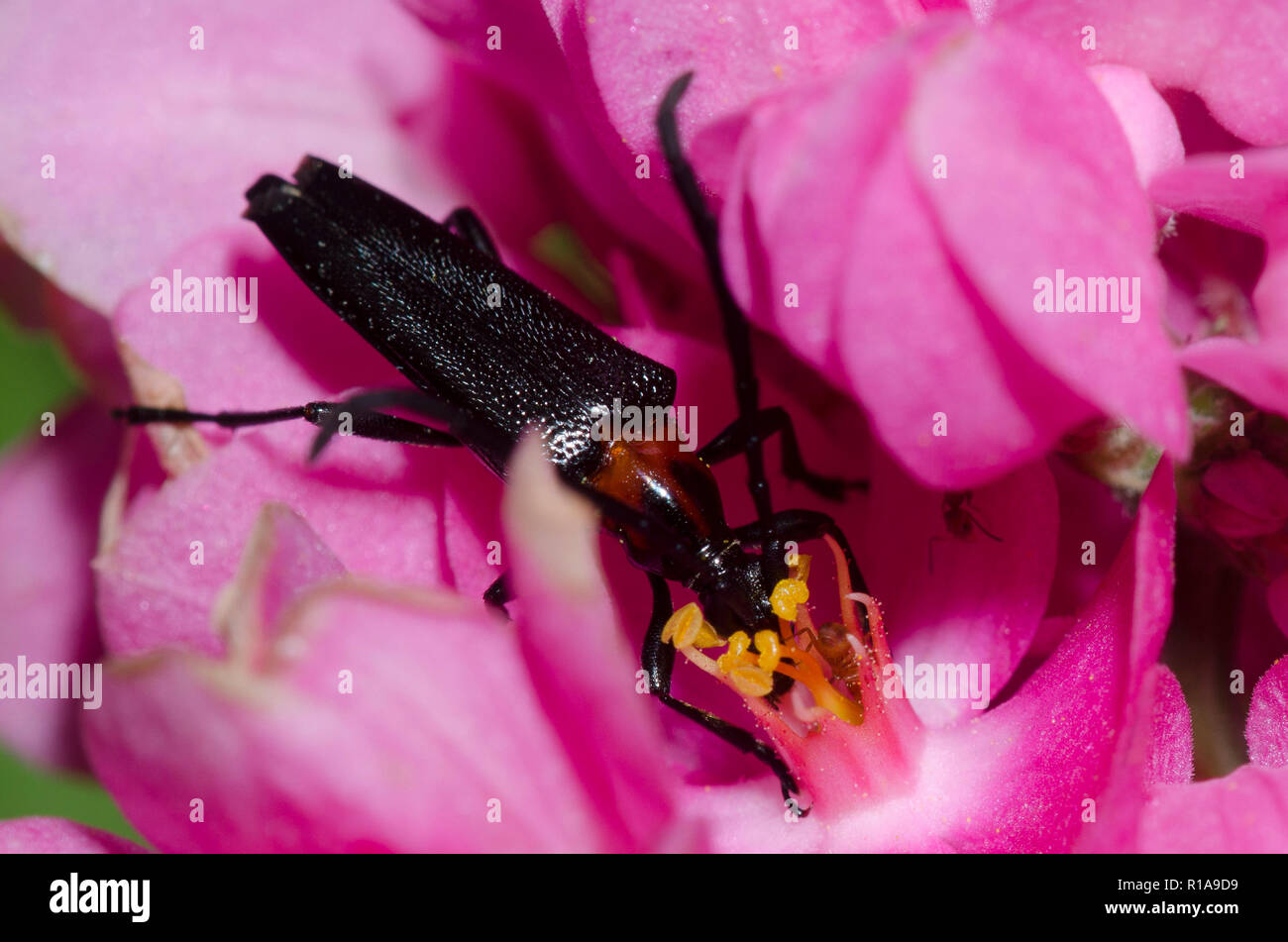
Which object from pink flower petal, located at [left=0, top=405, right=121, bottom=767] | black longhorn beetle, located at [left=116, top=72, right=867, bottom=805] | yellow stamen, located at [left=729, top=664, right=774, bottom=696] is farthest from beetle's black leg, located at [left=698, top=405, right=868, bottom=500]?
pink flower petal, located at [left=0, top=405, right=121, bottom=767]

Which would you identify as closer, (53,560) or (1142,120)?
(1142,120)

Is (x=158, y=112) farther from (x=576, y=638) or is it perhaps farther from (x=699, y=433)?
(x=576, y=638)

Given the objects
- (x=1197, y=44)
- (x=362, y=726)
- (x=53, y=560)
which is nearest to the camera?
(x=362, y=726)

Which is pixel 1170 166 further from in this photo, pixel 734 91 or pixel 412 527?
pixel 412 527

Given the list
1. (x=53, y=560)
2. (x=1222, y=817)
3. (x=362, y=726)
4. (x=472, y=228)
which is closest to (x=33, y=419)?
(x=53, y=560)

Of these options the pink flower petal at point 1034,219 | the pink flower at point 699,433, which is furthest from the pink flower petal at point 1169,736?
the pink flower petal at point 1034,219

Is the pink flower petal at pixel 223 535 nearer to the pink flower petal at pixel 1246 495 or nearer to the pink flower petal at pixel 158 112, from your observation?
the pink flower petal at pixel 158 112
